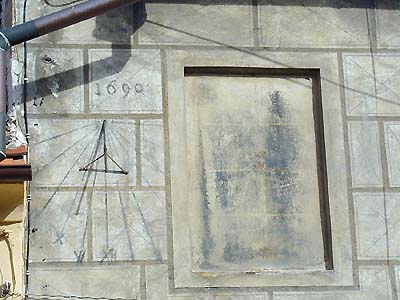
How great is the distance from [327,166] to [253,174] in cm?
60

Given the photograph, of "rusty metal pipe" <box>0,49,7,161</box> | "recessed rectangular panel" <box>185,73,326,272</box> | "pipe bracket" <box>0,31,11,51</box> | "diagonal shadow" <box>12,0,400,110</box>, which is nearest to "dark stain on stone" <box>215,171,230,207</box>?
"recessed rectangular panel" <box>185,73,326,272</box>

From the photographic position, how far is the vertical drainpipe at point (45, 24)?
8492 mm

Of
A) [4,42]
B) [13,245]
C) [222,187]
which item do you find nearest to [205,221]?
[222,187]

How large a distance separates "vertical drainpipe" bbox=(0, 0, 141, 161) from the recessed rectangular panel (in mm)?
1000

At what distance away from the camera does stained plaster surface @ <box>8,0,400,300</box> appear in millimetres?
8938

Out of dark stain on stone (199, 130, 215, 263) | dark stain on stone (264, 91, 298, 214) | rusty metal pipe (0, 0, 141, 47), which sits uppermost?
rusty metal pipe (0, 0, 141, 47)

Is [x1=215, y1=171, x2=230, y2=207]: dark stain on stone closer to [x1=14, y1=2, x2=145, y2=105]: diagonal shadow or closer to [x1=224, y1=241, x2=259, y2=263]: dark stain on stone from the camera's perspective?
[x1=224, y1=241, x2=259, y2=263]: dark stain on stone

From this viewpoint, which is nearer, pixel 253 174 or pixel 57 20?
pixel 57 20

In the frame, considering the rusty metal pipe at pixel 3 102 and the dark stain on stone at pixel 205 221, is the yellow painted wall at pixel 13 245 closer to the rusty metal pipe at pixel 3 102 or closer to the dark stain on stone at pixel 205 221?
the rusty metal pipe at pixel 3 102

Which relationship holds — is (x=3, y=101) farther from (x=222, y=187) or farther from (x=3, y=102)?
(x=222, y=187)

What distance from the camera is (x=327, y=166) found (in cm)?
936

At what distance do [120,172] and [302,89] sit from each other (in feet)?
5.60

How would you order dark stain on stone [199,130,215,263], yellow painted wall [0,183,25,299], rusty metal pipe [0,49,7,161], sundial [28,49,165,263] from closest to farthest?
rusty metal pipe [0,49,7,161] < yellow painted wall [0,183,25,299] < sundial [28,49,165,263] < dark stain on stone [199,130,215,263]

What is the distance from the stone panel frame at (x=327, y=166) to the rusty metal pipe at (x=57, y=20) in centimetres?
78
